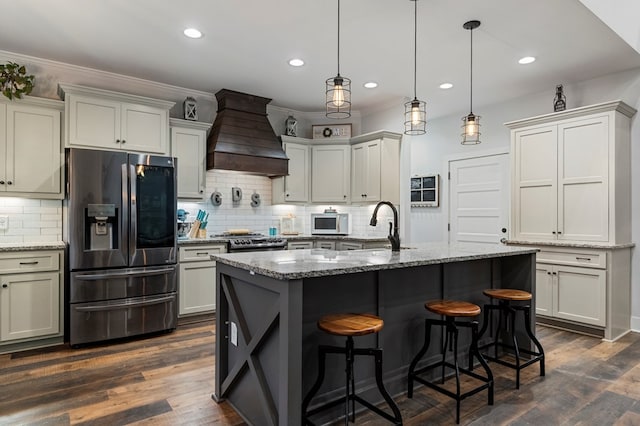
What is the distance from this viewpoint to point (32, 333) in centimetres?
349

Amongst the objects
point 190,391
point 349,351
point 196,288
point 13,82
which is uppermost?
point 13,82

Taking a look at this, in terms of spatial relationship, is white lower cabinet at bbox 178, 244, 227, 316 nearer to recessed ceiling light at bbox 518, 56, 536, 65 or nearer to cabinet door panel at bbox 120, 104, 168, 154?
cabinet door panel at bbox 120, 104, 168, 154

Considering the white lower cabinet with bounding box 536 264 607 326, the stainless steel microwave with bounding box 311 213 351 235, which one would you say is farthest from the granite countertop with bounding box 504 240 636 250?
the stainless steel microwave with bounding box 311 213 351 235

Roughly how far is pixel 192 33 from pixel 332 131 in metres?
2.80

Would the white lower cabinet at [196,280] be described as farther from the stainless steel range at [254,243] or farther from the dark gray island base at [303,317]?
the dark gray island base at [303,317]

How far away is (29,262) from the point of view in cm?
348

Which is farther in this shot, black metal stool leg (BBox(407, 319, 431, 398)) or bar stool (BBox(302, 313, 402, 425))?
black metal stool leg (BBox(407, 319, 431, 398))

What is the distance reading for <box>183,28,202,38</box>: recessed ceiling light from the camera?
3316 mm

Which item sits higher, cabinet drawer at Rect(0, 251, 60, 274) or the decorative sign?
the decorative sign

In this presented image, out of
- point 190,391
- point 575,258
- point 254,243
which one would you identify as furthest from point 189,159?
point 575,258

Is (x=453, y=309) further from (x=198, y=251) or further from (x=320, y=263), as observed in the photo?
(x=198, y=251)

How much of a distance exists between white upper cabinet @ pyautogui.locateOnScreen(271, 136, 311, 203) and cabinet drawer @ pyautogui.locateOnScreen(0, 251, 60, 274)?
2789 mm

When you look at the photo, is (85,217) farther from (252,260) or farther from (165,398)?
(252,260)

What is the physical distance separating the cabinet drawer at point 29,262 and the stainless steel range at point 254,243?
1.72 metres
